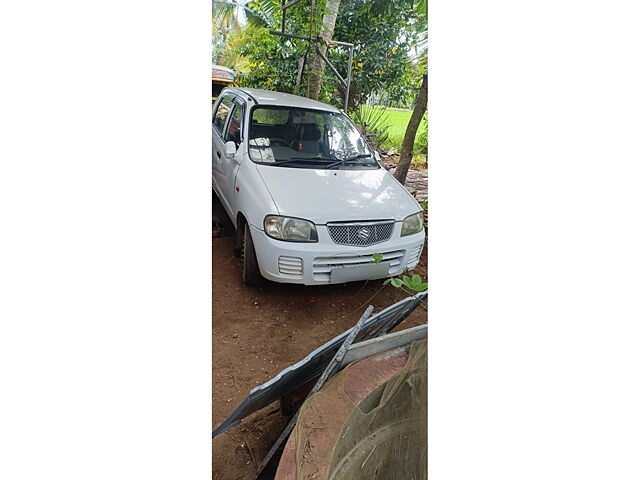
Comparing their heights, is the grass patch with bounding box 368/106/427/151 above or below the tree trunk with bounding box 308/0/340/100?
below

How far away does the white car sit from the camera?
1.38 meters

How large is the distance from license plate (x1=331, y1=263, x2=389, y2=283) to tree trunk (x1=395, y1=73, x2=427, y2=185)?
0.95 ft

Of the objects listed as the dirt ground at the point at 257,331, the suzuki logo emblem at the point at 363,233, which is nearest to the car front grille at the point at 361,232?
the suzuki logo emblem at the point at 363,233

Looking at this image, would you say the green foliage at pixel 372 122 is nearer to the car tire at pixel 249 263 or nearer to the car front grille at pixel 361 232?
the car front grille at pixel 361 232

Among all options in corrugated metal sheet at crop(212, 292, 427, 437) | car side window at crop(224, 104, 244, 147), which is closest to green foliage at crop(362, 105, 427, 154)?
car side window at crop(224, 104, 244, 147)

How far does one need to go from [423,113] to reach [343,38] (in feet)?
1.11

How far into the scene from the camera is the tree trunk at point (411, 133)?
4.98 feet

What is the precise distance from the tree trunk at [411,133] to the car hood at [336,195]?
46mm

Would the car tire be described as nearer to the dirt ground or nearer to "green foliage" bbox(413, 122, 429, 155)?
the dirt ground

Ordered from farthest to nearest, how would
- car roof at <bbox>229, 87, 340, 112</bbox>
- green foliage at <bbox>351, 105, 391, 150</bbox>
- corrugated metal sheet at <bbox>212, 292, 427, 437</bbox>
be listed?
1. green foliage at <bbox>351, 105, 391, 150</bbox>
2. car roof at <bbox>229, 87, 340, 112</bbox>
3. corrugated metal sheet at <bbox>212, 292, 427, 437</bbox>

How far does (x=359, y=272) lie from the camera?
56.9 inches

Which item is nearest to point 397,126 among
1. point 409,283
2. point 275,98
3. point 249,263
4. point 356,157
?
point 356,157

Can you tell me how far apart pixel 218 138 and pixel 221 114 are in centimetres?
7

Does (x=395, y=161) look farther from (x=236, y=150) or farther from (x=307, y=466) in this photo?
(x=307, y=466)
